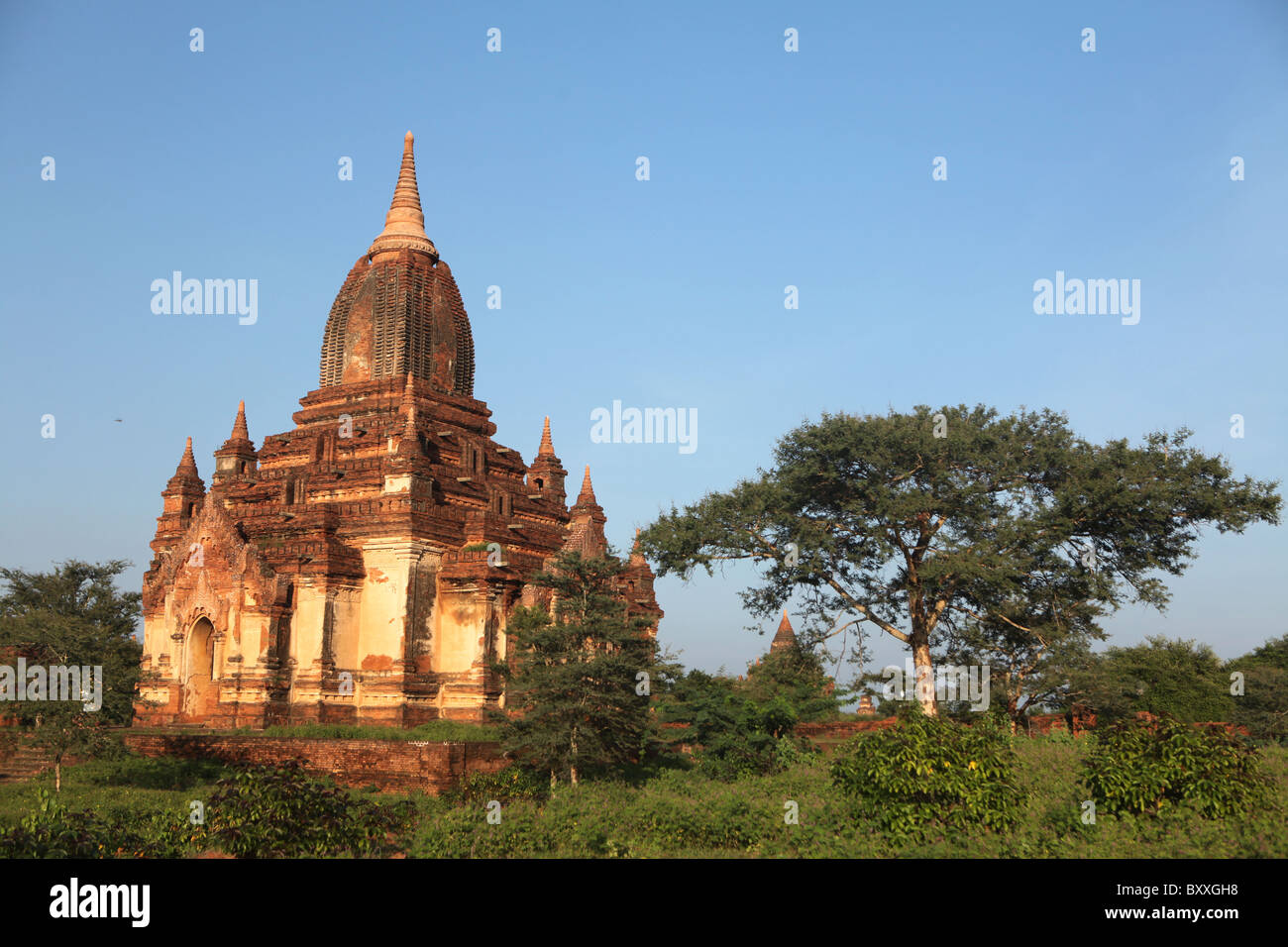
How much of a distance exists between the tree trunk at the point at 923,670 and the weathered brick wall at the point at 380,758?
11.3m

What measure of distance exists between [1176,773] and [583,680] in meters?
11.5

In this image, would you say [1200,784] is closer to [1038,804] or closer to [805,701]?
[1038,804]

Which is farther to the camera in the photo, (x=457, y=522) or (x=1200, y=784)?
(x=457, y=522)

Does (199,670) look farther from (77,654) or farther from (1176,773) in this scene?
(1176,773)

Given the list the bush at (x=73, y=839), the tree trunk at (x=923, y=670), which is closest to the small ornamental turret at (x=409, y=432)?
the tree trunk at (x=923, y=670)

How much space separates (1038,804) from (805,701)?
39.3ft

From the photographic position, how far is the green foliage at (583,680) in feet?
73.9

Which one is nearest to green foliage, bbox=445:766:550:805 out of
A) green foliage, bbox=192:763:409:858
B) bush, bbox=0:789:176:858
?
green foliage, bbox=192:763:409:858

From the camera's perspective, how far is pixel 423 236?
39312 millimetres

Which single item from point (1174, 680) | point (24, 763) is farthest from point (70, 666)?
point (1174, 680)

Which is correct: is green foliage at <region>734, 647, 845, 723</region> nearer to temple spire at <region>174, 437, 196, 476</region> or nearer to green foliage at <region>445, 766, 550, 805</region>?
green foliage at <region>445, 766, 550, 805</region>

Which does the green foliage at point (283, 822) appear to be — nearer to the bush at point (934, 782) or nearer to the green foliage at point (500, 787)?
the green foliage at point (500, 787)
